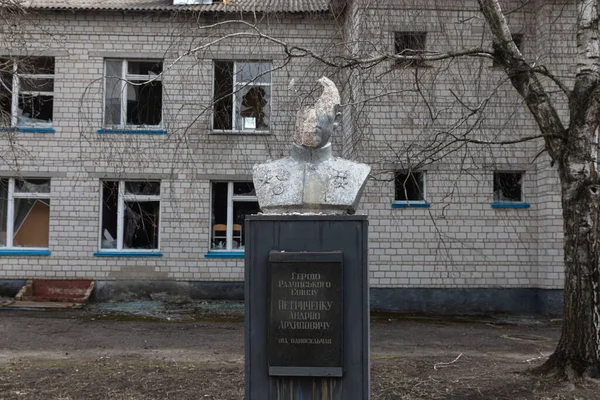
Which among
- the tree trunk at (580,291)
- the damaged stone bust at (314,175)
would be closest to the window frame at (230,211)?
the tree trunk at (580,291)

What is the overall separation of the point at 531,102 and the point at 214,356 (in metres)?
4.75

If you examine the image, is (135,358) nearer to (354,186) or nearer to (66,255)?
(354,186)

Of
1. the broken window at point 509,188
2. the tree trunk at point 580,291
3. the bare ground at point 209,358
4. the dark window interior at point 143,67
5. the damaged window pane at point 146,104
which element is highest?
the dark window interior at point 143,67

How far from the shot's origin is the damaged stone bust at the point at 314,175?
13.4 ft

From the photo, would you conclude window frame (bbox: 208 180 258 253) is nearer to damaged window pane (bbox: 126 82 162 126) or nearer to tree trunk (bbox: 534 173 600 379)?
damaged window pane (bbox: 126 82 162 126)

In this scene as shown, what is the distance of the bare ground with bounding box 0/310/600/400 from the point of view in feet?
18.6

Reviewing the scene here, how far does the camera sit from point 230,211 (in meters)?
13.5

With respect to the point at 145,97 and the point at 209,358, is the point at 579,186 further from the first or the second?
the point at 145,97

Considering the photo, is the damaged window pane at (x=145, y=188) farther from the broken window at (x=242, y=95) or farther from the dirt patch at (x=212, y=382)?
A: the dirt patch at (x=212, y=382)

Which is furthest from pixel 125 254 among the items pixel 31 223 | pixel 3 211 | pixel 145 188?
pixel 3 211

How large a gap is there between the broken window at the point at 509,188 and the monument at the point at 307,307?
30.9ft

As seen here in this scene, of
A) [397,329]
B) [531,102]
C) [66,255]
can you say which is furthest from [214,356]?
[66,255]

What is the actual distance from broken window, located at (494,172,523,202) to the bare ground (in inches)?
103

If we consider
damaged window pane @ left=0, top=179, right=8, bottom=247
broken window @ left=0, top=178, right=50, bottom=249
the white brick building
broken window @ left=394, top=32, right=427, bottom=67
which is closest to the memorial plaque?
broken window @ left=394, top=32, right=427, bottom=67
